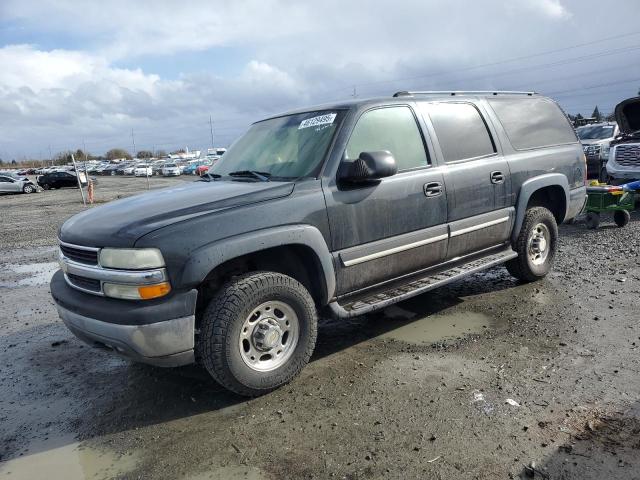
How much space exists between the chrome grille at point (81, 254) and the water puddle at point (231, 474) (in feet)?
4.85

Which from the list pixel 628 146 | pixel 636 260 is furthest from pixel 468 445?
pixel 628 146

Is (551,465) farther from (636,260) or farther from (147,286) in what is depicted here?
(636,260)

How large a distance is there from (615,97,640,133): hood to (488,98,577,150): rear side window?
624cm

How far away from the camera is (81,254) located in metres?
3.43

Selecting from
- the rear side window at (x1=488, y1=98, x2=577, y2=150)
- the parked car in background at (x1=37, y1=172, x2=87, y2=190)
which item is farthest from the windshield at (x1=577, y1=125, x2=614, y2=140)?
the parked car in background at (x1=37, y1=172, x2=87, y2=190)

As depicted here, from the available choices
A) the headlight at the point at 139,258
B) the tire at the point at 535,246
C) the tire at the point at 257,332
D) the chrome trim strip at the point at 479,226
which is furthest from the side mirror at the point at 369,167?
the tire at the point at 535,246

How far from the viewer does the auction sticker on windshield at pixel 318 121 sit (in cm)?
414

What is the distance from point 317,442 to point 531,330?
2.40 meters

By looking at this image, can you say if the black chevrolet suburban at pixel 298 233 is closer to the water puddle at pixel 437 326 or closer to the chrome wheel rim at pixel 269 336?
the chrome wheel rim at pixel 269 336

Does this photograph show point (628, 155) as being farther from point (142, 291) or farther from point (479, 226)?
point (142, 291)

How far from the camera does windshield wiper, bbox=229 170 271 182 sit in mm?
4082

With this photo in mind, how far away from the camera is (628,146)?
1030cm

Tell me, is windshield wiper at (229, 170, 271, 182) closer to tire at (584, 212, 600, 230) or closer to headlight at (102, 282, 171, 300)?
headlight at (102, 282, 171, 300)

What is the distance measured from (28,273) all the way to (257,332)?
245 inches
